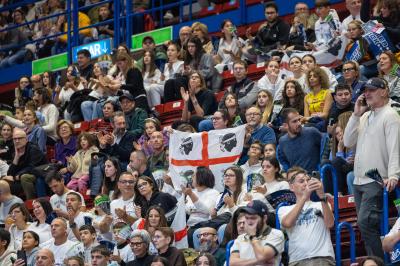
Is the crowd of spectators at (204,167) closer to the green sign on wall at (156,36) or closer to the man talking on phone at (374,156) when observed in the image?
the man talking on phone at (374,156)

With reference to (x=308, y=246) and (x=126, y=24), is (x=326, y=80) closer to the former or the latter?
(x=308, y=246)

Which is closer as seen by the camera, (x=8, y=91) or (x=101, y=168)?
(x=101, y=168)

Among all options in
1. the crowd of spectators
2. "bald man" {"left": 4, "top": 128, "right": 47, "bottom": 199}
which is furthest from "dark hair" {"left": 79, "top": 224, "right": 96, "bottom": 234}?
"bald man" {"left": 4, "top": 128, "right": 47, "bottom": 199}

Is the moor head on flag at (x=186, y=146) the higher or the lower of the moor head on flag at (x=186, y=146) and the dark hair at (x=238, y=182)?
the higher

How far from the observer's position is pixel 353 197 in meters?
15.1

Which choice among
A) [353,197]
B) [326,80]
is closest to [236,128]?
[326,80]

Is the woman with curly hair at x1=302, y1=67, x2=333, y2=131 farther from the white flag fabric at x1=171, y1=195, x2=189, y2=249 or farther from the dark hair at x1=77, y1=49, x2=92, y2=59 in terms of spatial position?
the dark hair at x1=77, y1=49, x2=92, y2=59

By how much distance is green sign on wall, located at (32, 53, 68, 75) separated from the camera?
2480cm

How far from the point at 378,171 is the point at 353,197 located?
3.29 feet

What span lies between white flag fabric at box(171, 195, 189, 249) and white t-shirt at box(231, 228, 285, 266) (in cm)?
210

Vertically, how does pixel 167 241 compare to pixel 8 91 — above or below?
below

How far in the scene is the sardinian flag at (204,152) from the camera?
17.5 meters

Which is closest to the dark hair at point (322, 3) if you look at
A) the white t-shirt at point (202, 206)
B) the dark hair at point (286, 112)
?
A: the dark hair at point (286, 112)

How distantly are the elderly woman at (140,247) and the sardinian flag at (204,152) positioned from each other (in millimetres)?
2206
